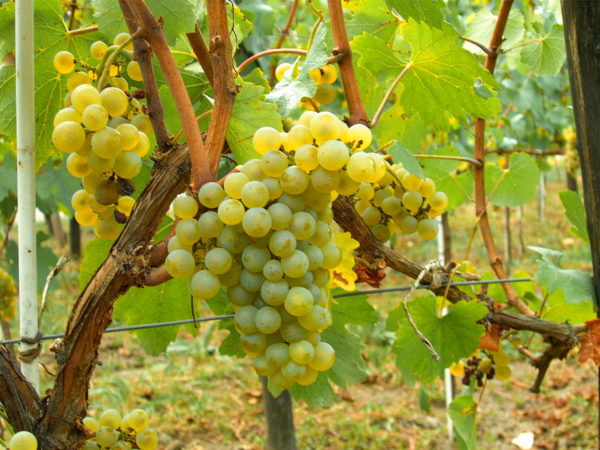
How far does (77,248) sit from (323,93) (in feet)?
22.6

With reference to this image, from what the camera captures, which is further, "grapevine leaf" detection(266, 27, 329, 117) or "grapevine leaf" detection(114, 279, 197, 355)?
"grapevine leaf" detection(114, 279, 197, 355)

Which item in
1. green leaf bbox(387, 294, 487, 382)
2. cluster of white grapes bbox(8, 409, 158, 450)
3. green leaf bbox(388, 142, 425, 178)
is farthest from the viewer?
green leaf bbox(387, 294, 487, 382)

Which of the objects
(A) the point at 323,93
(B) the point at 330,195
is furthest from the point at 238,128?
(A) the point at 323,93

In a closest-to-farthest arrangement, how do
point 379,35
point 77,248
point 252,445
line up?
1. point 379,35
2. point 252,445
3. point 77,248

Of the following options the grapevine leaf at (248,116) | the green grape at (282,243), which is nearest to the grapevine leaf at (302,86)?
the grapevine leaf at (248,116)

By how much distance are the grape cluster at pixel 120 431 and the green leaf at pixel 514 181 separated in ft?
3.59

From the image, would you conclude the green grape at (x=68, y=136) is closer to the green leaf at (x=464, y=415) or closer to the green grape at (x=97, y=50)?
the green grape at (x=97, y=50)

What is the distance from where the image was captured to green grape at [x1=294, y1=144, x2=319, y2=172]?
0.72 metres

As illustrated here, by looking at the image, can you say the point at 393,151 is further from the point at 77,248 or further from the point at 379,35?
the point at 77,248

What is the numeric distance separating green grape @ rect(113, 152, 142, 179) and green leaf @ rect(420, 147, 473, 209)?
0.90m

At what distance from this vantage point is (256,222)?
682mm

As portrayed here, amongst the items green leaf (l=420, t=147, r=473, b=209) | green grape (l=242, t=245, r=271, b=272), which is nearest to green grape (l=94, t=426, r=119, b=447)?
green grape (l=242, t=245, r=271, b=272)

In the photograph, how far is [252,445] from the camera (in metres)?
3.18

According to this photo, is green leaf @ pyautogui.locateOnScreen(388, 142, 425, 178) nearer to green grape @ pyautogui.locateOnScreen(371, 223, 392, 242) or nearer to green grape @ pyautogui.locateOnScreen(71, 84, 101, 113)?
green grape @ pyautogui.locateOnScreen(371, 223, 392, 242)
